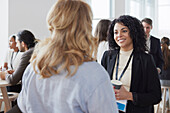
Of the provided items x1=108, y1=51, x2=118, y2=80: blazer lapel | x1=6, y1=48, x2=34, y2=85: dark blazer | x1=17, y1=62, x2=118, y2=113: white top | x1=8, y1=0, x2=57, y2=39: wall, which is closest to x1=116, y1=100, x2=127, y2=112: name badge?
x1=108, y1=51, x2=118, y2=80: blazer lapel

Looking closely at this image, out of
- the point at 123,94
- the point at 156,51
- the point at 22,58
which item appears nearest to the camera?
the point at 123,94

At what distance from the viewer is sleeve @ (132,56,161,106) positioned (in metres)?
1.68

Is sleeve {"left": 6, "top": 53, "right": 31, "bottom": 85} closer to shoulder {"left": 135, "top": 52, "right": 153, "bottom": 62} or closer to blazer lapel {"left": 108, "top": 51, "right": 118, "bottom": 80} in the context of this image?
blazer lapel {"left": 108, "top": 51, "right": 118, "bottom": 80}

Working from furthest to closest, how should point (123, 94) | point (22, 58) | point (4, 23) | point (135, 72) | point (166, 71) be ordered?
point (4, 23), point (166, 71), point (22, 58), point (135, 72), point (123, 94)

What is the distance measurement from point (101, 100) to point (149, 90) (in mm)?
801

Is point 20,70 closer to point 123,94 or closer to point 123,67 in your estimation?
point 123,67

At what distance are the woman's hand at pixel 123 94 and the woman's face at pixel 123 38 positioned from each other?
1.19 feet

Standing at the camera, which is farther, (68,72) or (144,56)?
(144,56)

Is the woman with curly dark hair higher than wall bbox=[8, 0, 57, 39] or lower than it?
lower

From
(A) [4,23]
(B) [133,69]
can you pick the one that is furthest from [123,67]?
(A) [4,23]

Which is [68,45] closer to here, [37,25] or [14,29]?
[14,29]

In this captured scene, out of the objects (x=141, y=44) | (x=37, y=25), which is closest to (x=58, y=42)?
(x=141, y=44)

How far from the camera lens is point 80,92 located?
1000mm

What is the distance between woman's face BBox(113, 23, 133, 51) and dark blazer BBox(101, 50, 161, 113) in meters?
0.11
